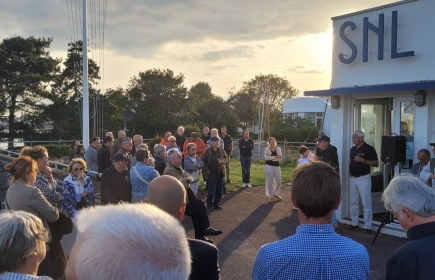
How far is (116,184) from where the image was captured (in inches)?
223

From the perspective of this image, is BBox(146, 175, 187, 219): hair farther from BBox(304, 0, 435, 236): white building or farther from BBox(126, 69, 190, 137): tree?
BBox(126, 69, 190, 137): tree

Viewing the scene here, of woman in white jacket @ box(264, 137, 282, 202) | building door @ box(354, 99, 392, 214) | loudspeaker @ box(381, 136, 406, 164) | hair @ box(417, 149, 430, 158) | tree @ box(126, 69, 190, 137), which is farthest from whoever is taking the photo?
tree @ box(126, 69, 190, 137)

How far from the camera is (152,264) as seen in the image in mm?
1157

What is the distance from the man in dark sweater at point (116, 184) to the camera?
564cm

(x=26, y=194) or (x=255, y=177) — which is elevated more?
(x=26, y=194)

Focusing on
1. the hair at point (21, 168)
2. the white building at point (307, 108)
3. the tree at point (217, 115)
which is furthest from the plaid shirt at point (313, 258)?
the white building at point (307, 108)

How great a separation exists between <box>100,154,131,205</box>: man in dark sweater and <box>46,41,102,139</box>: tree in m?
29.5

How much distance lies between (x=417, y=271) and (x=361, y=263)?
0.43 metres

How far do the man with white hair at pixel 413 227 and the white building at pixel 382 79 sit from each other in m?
4.98

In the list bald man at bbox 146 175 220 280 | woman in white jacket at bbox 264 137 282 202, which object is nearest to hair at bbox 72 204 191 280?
bald man at bbox 146 175 220 280

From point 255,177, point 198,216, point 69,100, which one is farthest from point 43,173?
point 69,100

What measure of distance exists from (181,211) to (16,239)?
1.15 meters

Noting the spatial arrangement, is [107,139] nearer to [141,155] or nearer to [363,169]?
[141,155]

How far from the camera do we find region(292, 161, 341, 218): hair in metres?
1.96
